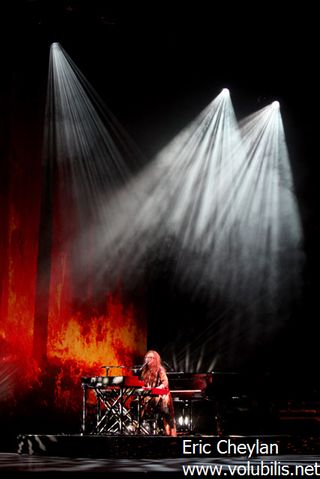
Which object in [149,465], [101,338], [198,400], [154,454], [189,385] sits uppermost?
[101,338]

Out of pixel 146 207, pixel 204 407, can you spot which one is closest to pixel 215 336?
pixel 204 407

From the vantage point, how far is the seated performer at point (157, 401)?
8.71 metres

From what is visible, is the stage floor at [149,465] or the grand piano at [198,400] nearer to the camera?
the stage floor at [149,465]

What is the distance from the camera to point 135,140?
11430 millimetres

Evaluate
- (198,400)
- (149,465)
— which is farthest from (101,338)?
(149,465)

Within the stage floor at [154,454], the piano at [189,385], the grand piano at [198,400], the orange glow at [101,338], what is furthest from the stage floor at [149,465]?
the orange glow at [101,338]

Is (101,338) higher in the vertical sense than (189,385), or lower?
higher

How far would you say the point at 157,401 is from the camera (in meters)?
8.73

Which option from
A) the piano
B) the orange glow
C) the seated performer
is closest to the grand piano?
the piano

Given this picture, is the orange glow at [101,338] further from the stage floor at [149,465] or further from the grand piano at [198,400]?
the stage floor at [149,465]

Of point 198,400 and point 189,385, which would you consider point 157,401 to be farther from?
point 198,400

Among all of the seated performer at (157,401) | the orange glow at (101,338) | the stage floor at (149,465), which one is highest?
the orange glow at (101,338)

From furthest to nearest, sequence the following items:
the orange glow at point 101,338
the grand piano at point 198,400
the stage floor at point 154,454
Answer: the orange glow at point 101,338
the grand piano at point 198,400
the stage floor at point 154,454

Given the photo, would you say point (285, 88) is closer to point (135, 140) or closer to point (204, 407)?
point (135, 140)
